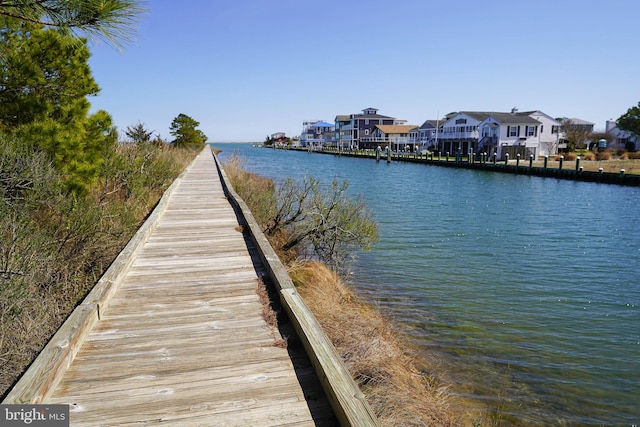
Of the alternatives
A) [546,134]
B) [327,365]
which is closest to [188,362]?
[327,365]

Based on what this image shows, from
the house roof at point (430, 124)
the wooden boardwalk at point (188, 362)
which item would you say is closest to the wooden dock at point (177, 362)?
the wooden boardwalk at point (188, 362)

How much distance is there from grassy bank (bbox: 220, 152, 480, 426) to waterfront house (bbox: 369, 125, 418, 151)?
89.2 metres

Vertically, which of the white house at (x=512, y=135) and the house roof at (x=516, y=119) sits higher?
the house roof at (x=516, y=119)

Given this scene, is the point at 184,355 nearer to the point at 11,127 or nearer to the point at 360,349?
the point at 360,349

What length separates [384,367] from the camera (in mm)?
4965

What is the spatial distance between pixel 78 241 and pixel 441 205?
20.7 metres

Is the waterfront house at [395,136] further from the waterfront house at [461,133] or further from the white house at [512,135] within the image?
the white house at [512,135]

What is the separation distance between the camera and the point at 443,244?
1463 centimetres

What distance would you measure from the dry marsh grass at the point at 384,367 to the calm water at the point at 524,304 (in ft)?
1.88

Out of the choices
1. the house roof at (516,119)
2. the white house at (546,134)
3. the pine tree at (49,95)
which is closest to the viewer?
the pine tree at (49,95)

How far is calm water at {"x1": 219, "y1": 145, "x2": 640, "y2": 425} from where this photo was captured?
6.17 m

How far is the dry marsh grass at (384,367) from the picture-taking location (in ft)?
13.8

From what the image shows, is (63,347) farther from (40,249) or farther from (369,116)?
(369,116)

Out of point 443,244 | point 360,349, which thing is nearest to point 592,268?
point 443,244
